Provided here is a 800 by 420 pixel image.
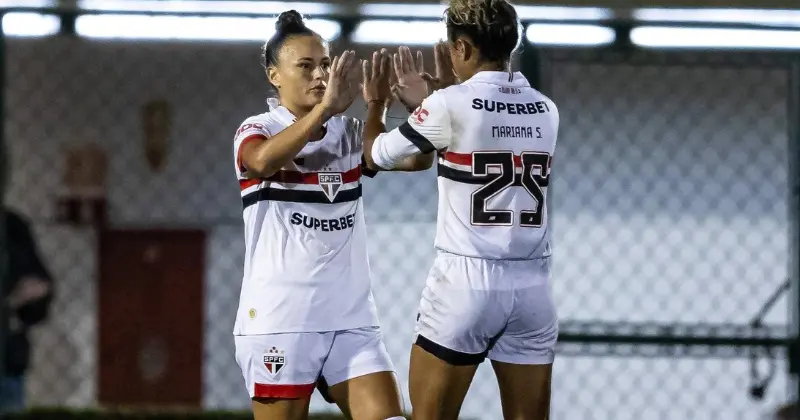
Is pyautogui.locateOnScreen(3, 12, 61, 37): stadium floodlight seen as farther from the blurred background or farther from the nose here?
the nose

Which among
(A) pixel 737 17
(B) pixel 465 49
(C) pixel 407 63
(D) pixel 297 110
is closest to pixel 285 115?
(D) pixel 297 110

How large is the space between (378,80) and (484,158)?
0.40 meters

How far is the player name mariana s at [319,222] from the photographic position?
9.95ft

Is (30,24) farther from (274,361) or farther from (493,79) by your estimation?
(493,79)

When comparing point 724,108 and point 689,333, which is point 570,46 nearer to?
point 689,333

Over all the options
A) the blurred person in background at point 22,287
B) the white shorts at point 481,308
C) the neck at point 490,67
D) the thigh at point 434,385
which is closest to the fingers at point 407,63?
the neck at point 490,67

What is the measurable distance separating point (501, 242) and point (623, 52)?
1302 mm

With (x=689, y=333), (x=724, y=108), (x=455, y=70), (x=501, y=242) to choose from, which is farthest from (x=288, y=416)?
(x=724, y=108)

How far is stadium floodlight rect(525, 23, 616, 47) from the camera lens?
3807 mm

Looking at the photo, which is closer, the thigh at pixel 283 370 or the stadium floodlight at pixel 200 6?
the thigh at pixel 283 370

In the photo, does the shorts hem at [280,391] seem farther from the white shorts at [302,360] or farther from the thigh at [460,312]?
the thigh at [460,312]

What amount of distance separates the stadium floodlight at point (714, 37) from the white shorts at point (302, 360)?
152 cm

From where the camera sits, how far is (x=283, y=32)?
125 inches

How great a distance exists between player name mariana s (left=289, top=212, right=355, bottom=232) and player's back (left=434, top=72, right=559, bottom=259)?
0.27m
